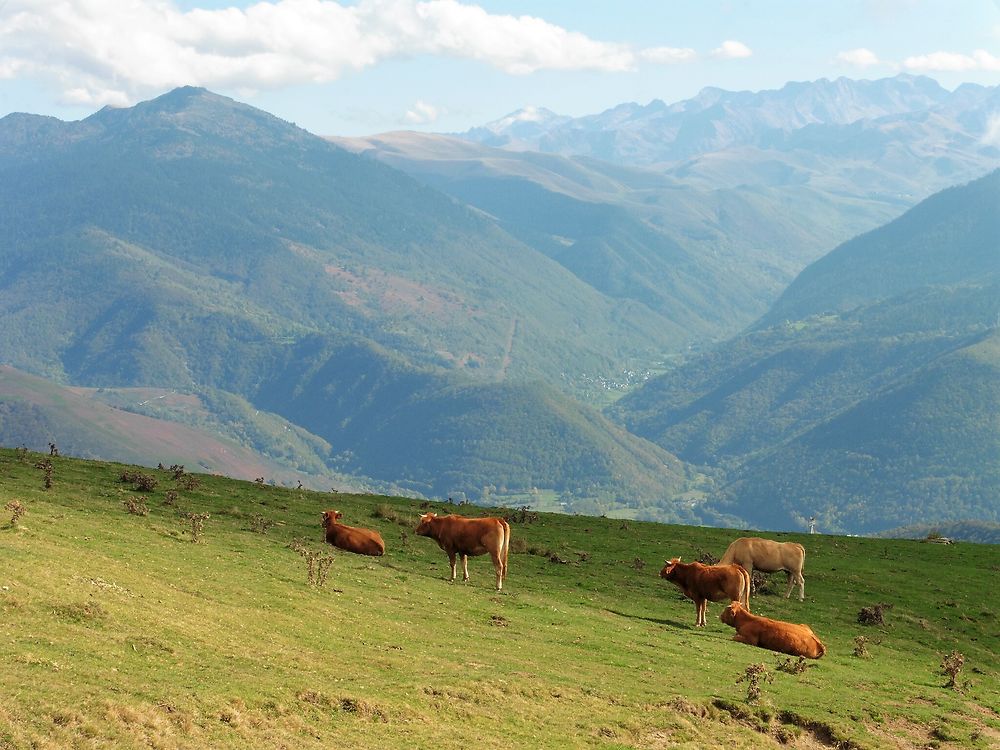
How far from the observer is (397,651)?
99.3ft

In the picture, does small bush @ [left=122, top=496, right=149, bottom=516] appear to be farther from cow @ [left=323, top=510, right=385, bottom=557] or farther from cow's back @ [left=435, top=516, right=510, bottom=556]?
cow's back @ [left=435, top=516, right=510, bottom=556]

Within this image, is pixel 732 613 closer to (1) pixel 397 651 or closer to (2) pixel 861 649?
(2) pixel 861 649

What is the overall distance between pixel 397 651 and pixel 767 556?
2316 centimetres

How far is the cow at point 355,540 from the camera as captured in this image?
45.7 metres

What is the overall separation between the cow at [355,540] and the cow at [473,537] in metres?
3.66

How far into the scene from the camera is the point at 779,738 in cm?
2880

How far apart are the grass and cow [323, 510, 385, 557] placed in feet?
2.11

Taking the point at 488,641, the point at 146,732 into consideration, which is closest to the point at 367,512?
the point at 488,641

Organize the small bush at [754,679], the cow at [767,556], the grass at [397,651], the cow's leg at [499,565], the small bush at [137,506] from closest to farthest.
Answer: the grass at [397,651] < the small bush at [754,679] < the cow's leg at [499,565] < the small bush at [137,506] < the cow at [767,556]

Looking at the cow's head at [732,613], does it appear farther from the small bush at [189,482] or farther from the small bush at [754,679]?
the small bush at [189,482]

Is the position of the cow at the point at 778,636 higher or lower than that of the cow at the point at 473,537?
lower

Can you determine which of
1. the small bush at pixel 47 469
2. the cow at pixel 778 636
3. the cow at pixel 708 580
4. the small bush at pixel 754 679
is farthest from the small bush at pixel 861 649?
the small bush at pixel 47 469

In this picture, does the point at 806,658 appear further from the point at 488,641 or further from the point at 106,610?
the point at 106,610

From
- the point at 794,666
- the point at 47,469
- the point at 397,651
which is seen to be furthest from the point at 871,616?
the point at 47,469
